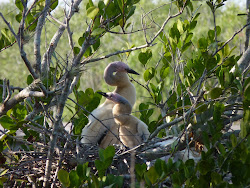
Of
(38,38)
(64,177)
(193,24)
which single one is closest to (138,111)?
(64,177)

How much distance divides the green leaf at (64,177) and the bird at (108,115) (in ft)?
3.83

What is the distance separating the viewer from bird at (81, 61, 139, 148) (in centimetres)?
407

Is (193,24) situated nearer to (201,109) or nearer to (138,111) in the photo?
(138,111)

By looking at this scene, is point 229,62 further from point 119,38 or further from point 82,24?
point 119,38

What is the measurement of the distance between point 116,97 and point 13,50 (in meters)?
18.1

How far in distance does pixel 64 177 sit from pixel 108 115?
67.5 inches

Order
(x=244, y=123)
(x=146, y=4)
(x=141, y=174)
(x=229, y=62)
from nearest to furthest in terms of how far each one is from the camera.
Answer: (x=244, y=123), (x=141, y=174), (x=229, y=62), (x=146, y=4)

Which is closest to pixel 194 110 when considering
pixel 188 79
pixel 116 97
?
pixel 188 79

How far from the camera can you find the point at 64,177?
8.30 feet

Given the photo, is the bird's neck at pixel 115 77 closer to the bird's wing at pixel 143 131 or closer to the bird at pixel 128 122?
the bird at pixel 128 122

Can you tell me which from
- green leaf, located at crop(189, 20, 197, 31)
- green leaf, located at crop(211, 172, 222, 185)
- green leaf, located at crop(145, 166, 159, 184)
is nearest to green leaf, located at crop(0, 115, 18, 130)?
green leaf, located at crop(145, 166, 159, 184)

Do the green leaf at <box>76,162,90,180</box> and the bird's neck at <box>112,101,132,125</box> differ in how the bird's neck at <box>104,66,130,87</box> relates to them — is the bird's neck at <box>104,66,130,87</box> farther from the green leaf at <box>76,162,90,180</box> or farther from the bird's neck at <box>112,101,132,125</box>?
the green leaf at <box>76,162,90,180</box>

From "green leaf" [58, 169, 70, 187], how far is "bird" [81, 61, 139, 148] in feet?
3.83

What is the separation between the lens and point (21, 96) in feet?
8.64
